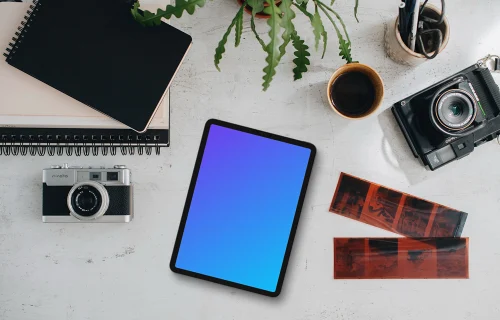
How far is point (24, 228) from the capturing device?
0.97m

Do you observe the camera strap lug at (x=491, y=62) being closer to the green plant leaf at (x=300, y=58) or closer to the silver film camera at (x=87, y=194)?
the green plant leaf at (x=300, y=58)

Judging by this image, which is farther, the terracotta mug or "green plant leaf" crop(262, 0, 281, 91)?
the terracotta mug

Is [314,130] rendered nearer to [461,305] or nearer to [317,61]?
[317,61]

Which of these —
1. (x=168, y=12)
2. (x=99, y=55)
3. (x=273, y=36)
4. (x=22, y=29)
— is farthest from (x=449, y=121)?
(x=22, y=29)

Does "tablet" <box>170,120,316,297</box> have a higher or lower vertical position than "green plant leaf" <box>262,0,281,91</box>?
lower

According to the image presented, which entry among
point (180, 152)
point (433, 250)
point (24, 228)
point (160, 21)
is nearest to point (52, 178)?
point (24, 228)

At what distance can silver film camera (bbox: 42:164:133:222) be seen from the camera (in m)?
0.92

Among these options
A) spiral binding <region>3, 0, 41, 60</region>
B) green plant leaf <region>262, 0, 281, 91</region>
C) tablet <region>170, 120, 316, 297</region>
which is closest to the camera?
green plant leaf <region>262, 0, 281, 91</region>

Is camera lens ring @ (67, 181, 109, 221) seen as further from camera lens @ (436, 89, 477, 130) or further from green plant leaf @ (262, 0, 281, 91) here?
camera lens @ (436, 89, 477, 130)

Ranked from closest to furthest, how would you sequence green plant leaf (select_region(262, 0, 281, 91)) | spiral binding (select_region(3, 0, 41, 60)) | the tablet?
green plant leaf (select_region(262, 0, 281, 91)), spiral binding (select_region(3, 0, 41, 60)), the tablet

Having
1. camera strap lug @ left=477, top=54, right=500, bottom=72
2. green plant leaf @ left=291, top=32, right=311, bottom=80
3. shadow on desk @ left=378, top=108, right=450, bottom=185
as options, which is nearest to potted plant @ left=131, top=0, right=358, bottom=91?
green plant leaf @ left=291, top=32, right=311, bottom=80

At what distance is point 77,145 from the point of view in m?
0.96

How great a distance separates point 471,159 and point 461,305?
0.28 metres

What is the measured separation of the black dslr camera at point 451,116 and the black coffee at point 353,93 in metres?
0.07
